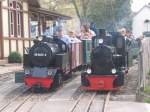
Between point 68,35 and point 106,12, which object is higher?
point 106,12

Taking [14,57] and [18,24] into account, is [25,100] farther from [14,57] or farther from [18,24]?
[18,24]

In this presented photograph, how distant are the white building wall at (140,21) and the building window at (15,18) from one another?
4855 cm

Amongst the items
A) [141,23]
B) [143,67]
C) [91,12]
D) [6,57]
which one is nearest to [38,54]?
[143,67]

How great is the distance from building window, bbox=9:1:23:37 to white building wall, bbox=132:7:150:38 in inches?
1912

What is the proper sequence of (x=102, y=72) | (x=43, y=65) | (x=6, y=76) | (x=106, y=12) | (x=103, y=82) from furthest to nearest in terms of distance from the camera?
(x=106, y=12), (x=6, y=76), (x=43, y=65), (x=102, y=72), (x=103, y=82)

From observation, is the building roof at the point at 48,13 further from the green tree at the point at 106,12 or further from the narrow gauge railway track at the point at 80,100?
the narrow gauge railway track at the point at 80,100

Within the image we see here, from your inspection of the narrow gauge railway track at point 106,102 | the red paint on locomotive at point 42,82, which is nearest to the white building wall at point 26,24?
the red paint on locomotive at point 42,82

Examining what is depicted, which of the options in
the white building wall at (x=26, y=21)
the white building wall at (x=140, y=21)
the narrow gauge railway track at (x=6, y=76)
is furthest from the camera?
the white building wall at (x=140, y=21)

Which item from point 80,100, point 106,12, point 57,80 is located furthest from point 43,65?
point 106,12

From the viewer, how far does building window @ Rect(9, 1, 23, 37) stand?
111 ft

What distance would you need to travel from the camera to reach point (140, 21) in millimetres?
84062

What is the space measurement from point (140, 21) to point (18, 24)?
50917 millimetres

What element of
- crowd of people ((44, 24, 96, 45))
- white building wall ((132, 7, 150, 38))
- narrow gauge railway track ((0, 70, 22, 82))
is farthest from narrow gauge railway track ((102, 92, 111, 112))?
white building wall ((132, 7, 150, 38))

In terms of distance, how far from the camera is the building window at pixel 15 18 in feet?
111
